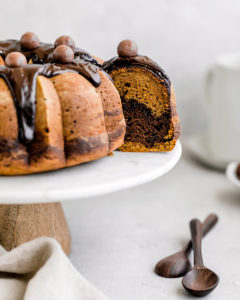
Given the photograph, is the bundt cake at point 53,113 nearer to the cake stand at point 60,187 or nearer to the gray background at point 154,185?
the cake stand at point 60,187

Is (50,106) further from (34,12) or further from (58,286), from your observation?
(34,12)

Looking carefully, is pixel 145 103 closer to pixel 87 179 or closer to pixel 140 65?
pixel 140 65

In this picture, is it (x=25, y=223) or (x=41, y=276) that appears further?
(x=25, y=223)

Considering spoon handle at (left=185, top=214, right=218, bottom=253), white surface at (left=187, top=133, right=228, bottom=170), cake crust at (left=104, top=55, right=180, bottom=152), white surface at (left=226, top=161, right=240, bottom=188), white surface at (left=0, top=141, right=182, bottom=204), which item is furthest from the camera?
white surface at (left=187, top=133, right=228, bottom=170)

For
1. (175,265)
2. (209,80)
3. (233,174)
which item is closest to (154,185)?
(233,174)

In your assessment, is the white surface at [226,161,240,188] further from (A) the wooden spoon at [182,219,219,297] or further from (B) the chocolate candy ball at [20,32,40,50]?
(B) the chocolate candy ball at [20,32,40,50]

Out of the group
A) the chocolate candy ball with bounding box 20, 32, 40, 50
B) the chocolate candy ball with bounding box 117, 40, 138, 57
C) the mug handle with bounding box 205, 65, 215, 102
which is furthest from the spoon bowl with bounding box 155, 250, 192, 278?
the mug handle with bounding box 205, 65, 215, 102
